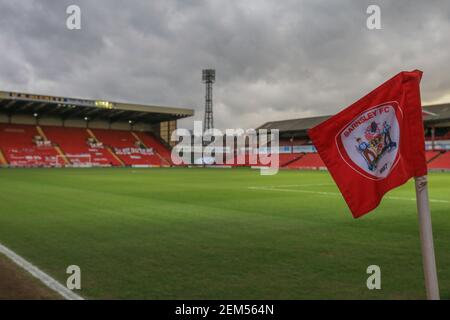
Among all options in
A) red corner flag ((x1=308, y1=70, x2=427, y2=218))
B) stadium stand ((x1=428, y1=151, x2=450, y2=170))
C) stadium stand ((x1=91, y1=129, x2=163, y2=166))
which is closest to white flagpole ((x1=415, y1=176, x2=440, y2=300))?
red corner flag ((x1=308, y1=70, x2=427, y2=218))

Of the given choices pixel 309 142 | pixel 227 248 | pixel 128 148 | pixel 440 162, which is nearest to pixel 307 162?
pixel 309 142

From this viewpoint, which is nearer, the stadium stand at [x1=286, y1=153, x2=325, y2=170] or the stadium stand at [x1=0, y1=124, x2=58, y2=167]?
the stadium stand at [x1=0, y1=124, x2=58, y2=167]

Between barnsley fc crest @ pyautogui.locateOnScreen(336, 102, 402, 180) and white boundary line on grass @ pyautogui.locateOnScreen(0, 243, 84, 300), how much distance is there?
11.1ft

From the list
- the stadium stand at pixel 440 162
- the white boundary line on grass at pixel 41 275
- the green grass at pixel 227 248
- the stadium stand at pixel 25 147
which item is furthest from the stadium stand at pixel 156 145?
the white boundary line on grass at pixel 41 275

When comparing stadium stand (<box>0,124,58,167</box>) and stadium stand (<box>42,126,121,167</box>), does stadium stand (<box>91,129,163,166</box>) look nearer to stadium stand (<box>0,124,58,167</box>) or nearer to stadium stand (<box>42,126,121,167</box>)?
stadium stand (<box>42,126,121,167</box>)

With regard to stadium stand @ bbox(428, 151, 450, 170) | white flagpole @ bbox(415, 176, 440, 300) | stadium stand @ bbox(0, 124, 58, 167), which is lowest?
white flagpole @ bbox(415, 176, 440, 300)

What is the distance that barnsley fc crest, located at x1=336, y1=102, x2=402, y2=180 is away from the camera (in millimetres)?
3766

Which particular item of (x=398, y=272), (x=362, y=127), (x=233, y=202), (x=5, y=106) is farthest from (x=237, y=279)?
(x=5, y=106)

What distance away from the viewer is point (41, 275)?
19.3ft

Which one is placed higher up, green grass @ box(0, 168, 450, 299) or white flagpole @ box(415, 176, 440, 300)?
white flagpole @ box(415, 176, 440, 300)

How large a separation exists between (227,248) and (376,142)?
4440 millimetres
